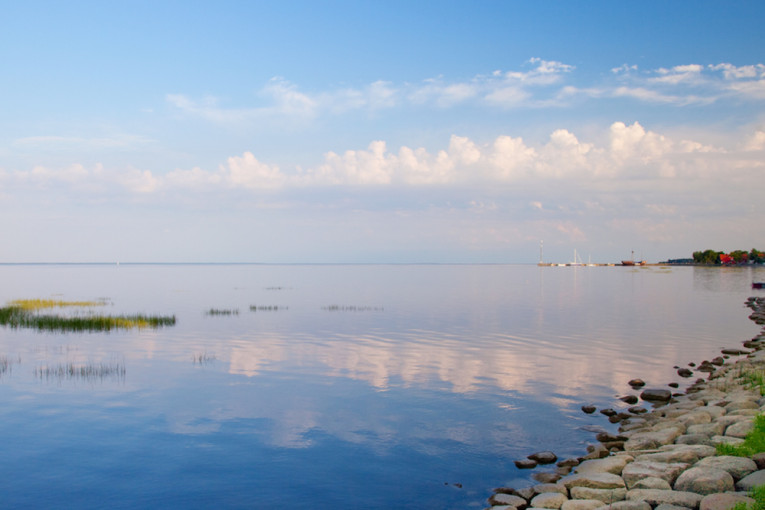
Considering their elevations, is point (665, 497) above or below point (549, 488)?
above

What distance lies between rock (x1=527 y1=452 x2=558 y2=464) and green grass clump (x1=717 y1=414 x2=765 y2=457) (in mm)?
4372

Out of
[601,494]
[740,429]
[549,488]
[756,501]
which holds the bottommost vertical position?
[549,488]

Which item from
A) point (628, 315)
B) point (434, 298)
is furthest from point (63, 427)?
point (434, 298)

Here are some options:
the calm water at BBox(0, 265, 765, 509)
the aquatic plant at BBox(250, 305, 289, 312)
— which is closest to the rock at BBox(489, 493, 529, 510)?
the calm water at BBox(0, 265, 765, 509)

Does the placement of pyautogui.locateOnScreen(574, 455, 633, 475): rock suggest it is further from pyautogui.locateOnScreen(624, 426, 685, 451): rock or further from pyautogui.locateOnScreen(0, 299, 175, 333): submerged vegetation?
pyautogui.locateOnScreen(0, 299, 175, 333): submerged vegetation

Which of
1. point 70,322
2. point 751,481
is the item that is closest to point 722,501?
point 751,481

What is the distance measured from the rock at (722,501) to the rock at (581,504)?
79.0 inches

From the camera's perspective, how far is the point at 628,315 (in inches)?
2416

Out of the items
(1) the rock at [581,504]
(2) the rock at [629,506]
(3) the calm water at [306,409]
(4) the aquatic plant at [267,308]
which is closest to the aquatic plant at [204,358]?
(3) the calm water at [306,409]

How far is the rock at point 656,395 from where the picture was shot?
24.0m

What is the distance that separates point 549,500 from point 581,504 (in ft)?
2.48

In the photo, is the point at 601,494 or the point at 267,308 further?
the point at 267,308

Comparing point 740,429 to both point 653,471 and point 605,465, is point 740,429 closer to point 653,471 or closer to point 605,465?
point 605,465

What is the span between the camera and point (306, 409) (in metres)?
22.3
